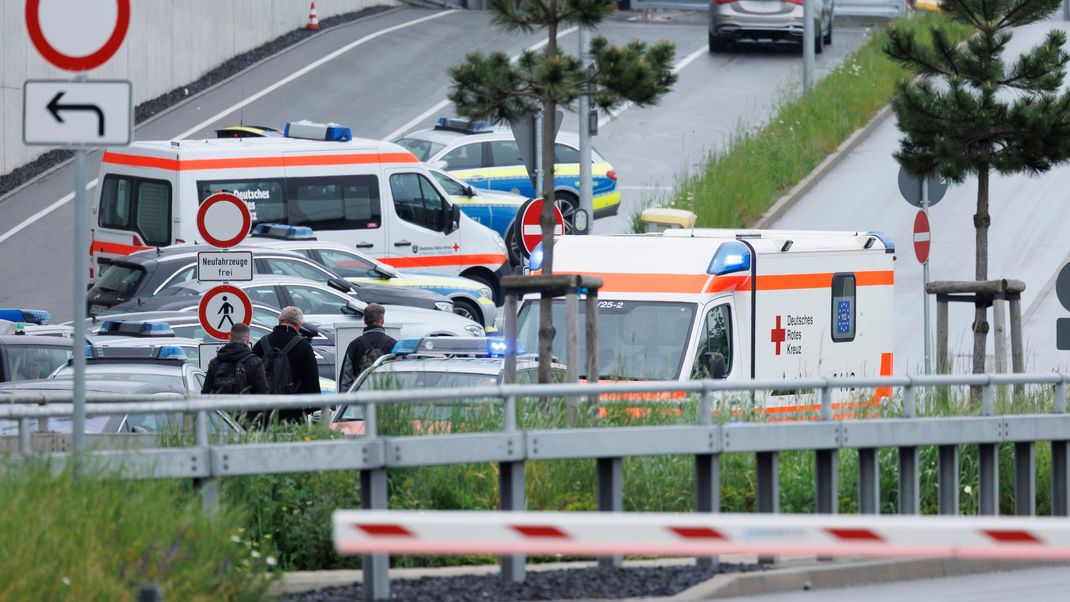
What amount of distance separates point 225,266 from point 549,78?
20.9 ft

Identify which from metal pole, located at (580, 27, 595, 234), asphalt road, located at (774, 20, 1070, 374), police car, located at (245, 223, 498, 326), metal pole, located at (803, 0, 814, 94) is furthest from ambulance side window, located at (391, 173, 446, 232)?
metal pole, located at (803, 0, 814, 94)

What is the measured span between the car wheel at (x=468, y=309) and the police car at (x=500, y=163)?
611cm

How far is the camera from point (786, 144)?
33.9 metres

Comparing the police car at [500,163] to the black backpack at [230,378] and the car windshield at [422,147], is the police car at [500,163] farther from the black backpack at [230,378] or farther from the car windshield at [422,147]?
the black backpack at [230,378]

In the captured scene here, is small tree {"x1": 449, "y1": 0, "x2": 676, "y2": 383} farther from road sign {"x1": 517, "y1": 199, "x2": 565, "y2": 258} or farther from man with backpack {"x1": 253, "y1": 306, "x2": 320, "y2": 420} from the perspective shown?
road sign {"x1": 517, "y1": 199, "x2": 565, "y2": 258}

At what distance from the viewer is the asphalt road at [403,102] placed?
31.3 m

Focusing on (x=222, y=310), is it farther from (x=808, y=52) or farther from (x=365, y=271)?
(x=808, y=52)

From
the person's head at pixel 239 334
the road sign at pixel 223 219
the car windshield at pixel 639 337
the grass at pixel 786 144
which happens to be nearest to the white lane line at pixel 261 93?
the grass at pixel 786 144

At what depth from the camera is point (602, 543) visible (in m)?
6.28

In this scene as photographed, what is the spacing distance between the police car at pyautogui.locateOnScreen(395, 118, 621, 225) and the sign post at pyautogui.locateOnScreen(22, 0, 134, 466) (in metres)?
22.0

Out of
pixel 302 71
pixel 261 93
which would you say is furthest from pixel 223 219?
pixel 302 71

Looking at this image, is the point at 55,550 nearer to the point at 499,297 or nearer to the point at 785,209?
the point at 499,297

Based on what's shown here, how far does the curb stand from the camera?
30.8 meters

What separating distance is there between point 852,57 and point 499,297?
48.9 feet
